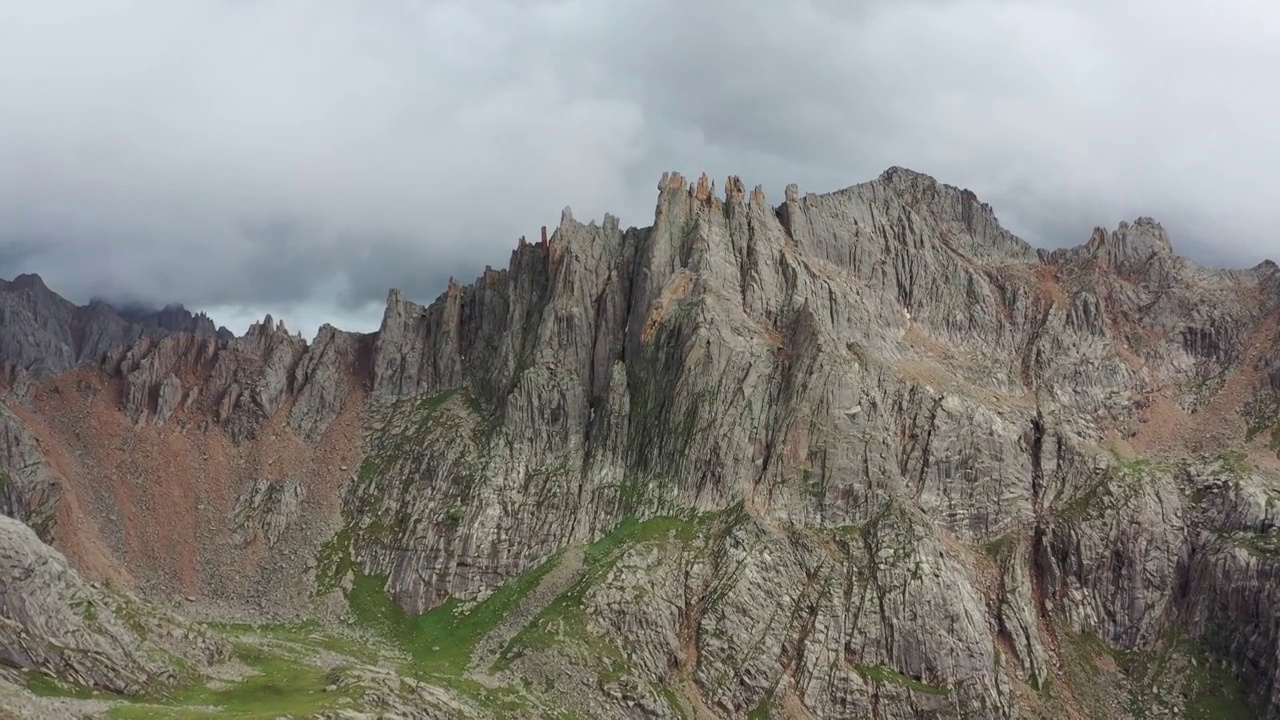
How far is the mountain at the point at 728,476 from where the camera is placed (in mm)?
86250

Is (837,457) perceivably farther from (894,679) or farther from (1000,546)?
(894,679)

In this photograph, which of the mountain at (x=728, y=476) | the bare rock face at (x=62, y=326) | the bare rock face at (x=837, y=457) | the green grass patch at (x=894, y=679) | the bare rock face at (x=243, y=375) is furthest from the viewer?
the bare rock face at (x=62, y=326)

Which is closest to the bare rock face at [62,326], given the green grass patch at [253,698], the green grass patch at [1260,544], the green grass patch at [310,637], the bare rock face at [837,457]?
the bare rock face at [837,457]

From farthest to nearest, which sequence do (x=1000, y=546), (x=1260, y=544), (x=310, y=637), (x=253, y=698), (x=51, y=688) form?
(x=1000, y=546), (x=1260, y=544), (x=310, y=637), (x=253, y=698), (x=51, y=688)

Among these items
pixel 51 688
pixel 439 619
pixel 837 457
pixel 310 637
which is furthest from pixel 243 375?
pixel 837 457

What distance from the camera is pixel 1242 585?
9081 centimetres

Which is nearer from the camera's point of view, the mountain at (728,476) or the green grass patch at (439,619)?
the mountain at (728,476)

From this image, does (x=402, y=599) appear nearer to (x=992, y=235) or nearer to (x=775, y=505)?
(x=775, y=505)

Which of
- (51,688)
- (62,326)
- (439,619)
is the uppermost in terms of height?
(62,326)

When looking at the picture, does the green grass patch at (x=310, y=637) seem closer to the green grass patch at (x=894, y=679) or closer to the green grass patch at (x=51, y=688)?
the green grass patch at (x=51, y=688)

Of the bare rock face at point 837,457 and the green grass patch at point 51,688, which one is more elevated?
the bare rock face at point 837,457

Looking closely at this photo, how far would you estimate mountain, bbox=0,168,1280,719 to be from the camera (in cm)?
8625

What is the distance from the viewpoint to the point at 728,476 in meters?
98.6

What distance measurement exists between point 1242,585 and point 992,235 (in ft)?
213
